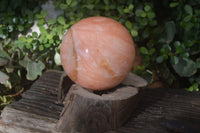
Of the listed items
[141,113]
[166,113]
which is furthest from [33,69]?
[166,113]

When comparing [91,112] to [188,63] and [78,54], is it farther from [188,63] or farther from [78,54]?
[188,63]

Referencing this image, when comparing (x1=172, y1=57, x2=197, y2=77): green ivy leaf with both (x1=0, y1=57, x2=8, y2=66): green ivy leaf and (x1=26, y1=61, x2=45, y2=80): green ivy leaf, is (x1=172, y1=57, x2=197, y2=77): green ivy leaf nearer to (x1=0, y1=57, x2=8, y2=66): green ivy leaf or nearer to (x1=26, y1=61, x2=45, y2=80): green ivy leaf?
(x1=26, y1=61, x2=45, y2=80): green ivy leaf

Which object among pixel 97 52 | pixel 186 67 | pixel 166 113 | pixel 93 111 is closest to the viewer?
pixel 97 52

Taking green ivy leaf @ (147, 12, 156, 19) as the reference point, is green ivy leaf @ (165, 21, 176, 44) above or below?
below

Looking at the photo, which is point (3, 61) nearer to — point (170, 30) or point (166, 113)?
point (166, 113)

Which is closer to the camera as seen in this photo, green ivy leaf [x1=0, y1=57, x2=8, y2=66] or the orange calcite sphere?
the orange calcite sphere

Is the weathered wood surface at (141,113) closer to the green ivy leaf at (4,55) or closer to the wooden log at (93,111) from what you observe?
the wooden log at (93,111)

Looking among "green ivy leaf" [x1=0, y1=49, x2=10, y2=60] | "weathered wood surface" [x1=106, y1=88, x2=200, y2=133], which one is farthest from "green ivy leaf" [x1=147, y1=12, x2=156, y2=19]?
"green ivy leaf" [x1=0, y1=49, x2=10, y2=60]
